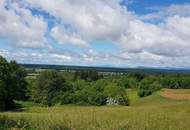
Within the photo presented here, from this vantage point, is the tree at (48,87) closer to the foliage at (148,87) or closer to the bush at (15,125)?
the foliage at (148,87)

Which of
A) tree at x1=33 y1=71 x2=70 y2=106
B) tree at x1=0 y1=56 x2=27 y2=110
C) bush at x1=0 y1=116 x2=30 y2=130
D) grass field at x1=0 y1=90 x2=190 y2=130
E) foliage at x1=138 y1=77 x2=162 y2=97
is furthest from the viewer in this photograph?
foliage at x1=138 y1=77 x2=162 y2=97

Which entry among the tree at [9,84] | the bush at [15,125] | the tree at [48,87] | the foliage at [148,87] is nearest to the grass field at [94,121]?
the bush at [15,125]

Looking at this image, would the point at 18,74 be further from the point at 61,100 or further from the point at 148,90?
the point at 148,90

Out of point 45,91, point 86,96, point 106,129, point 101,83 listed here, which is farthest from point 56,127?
point 101,83

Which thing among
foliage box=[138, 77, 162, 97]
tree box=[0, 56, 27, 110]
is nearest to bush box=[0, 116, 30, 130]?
tree box=[0, 56, 27, 110]

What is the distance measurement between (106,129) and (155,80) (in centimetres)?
14096

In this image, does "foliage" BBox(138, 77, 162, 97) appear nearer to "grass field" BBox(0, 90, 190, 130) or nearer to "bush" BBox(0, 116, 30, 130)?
"grass field" BBox(0, 90, 190, 130)

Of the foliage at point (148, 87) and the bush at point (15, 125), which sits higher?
the bush at point (15, 125)

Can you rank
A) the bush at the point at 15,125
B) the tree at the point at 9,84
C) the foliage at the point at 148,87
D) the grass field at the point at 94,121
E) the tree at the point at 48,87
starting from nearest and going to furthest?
1. the bush at the point at 15,125
2. the grass field at the point at 94,121
3. the tree at the point at 9,84
4. the tree at the point at 48,87
5. the foliage at the point at 148,87

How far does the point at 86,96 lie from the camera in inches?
4205

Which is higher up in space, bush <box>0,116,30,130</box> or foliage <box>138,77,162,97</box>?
bush <box>0,116,30,130</box>

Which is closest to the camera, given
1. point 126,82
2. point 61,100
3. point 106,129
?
point 106,129

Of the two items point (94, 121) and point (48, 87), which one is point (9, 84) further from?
point (94, 121)

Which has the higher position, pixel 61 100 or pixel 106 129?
pixel 106 129
